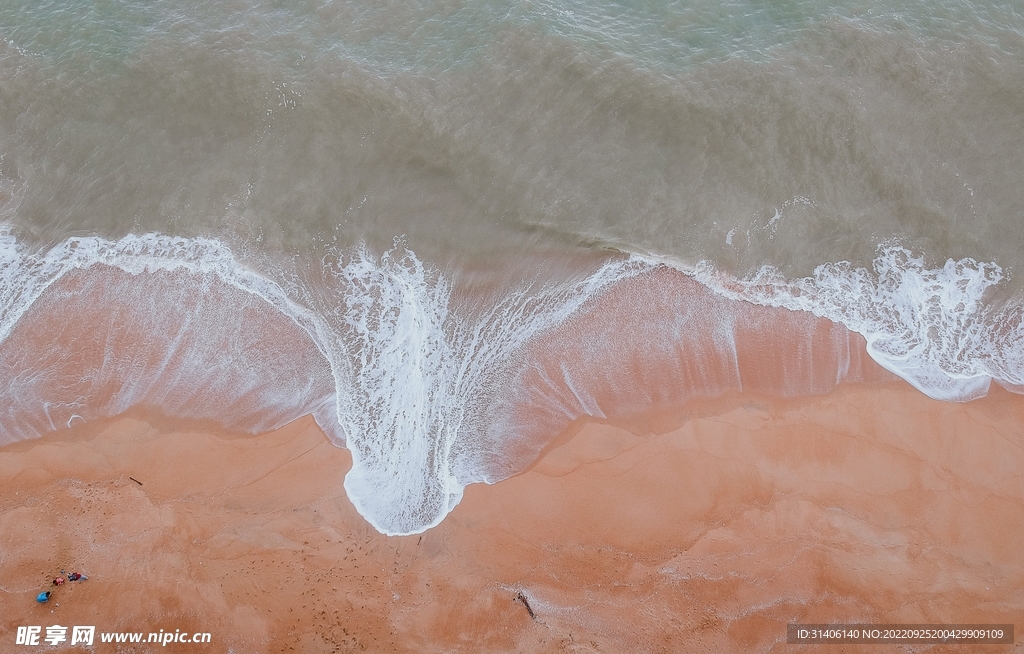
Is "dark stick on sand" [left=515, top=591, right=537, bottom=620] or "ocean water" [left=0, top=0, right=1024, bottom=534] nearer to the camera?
"dark stick on sand" [left=515, top=591, right=537, bottom=620]

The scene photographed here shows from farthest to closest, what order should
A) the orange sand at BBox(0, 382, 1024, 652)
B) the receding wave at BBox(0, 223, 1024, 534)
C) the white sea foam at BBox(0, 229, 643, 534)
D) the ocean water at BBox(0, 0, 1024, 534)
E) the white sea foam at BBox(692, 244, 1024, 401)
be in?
the white sea foam at BBox(692, 244, 1024, 401) < the ocean water at BBox(0, 0, 1024, 534) < the receding wave at BBox(0, 223, 1024, 534) < the white sea foam at BBox(0, 229, 643, 534) < the orange sand at BBox(0, 382, 1024, 652)

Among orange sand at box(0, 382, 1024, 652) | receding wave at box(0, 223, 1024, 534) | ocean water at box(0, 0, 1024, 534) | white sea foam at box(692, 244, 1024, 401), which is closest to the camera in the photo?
orange sand at box(0, 382, 1024, 652)

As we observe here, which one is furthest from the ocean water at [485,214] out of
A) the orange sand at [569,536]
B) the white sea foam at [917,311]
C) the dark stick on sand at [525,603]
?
the dark stick on sand at [525,603]

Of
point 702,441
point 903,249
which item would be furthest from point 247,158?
point 903,249

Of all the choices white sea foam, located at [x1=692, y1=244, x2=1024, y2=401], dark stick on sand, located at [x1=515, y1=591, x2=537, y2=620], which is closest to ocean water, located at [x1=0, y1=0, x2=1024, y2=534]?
white sea foam, located at [x1=692, y1=244, x2=1024, y2=401]

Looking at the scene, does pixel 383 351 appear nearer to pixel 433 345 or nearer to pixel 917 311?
pixel 433 345

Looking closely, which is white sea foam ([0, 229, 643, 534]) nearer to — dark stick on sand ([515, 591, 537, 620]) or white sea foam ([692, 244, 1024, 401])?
dark stick on sand ([515, 591, 537, 620])

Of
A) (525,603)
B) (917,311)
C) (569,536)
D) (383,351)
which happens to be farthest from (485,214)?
(917,311)
